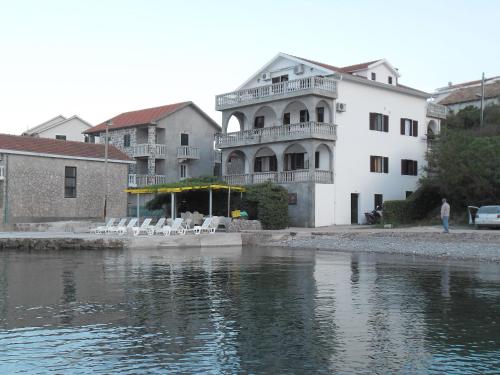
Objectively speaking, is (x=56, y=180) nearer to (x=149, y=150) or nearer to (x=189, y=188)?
(x=189, y=188)

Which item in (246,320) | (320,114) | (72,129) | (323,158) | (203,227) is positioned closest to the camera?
(246,320)

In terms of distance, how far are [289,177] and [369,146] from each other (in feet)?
23.5

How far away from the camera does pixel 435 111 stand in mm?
50969

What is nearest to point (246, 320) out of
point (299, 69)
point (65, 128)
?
point (299, 69)

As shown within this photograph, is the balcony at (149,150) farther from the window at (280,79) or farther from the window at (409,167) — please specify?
the window at (409,167)

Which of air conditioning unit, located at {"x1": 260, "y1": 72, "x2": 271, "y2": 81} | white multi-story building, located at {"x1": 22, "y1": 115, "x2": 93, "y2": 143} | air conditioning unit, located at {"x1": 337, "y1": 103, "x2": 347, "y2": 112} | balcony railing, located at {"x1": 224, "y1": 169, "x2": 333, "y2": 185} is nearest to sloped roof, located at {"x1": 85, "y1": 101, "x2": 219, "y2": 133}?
white multi-story building, located at {"x1": 22, "y1": 115, "x2": 93, "y2": 143}

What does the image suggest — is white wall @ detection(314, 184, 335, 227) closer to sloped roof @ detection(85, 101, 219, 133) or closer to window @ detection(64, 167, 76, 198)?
window @ detection(64, 167, 76, 198)

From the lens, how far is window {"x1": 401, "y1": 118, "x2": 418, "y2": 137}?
48.0 metres

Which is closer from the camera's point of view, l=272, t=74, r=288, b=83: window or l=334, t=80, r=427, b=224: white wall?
l=334, t=80, r=427, b=224: white wall

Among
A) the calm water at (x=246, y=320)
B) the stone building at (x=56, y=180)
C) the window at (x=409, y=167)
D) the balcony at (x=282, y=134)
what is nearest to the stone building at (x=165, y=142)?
the stone building at (x=56, y=180)

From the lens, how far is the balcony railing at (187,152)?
54031mm

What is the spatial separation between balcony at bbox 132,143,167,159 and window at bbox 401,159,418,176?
19.5 m

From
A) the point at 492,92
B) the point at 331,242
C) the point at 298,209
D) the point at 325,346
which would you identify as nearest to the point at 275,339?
the point at 325,346

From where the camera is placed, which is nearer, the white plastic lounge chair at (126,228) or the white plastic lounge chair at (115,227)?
the white plastic lounge chair at (126,228)
